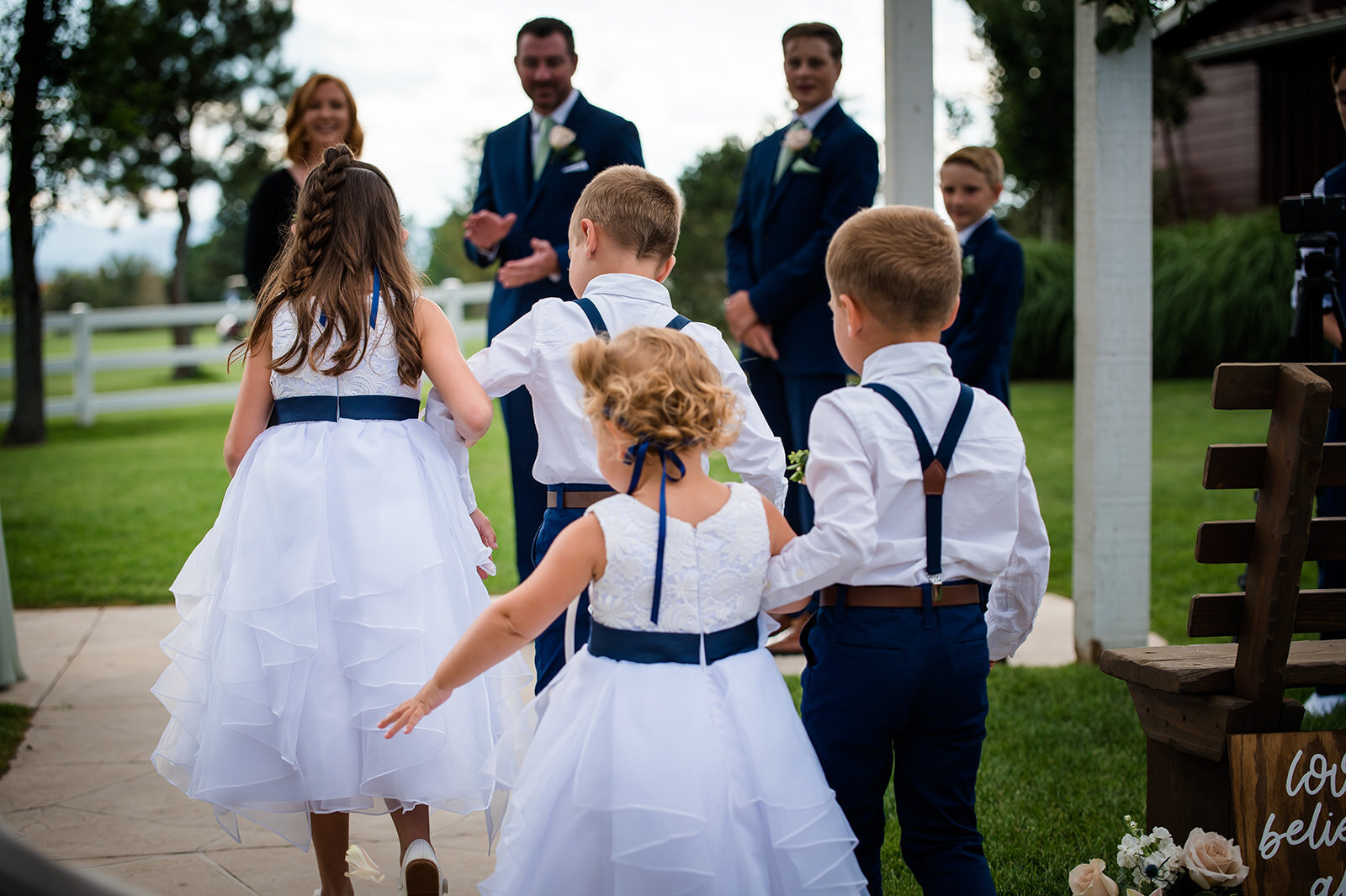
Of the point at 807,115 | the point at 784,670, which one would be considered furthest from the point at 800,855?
the point at 807,115

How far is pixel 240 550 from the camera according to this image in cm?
257

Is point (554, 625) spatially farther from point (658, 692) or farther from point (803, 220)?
point (803, 220)

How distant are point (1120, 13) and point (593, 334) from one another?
2.73 meters

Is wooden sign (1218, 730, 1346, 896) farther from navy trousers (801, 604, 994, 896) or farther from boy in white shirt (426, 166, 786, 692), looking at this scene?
boy in white shirt (426, 166, 786, 692)

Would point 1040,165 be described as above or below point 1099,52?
above

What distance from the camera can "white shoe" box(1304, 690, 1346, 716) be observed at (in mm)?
3904

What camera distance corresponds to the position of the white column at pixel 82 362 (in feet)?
50.5

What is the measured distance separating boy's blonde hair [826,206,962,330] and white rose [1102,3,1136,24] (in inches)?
99.1

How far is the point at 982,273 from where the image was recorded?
4359mm

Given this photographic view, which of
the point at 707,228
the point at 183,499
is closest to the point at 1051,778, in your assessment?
the point at 183,499

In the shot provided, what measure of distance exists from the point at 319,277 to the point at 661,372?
1.12 meters

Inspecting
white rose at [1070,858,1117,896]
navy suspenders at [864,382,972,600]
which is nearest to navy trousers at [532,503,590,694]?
navy suspenders at [864,382,972,600]

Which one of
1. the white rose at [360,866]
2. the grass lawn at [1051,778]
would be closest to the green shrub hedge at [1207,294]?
the grass lawn at [1051,778]

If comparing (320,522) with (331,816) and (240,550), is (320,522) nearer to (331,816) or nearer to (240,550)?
(240,550)
